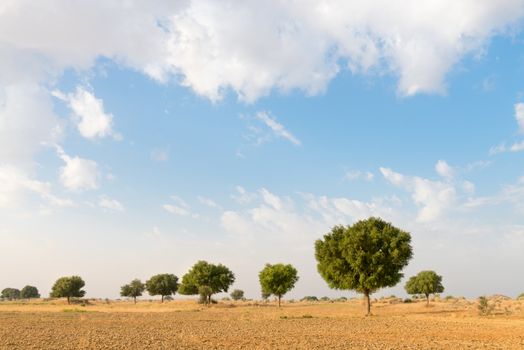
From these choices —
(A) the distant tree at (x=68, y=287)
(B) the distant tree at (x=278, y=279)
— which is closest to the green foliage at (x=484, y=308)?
(B) the distant tree at (x=278, y=279)

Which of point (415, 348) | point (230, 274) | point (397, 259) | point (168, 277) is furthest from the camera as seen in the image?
point (168, 277)

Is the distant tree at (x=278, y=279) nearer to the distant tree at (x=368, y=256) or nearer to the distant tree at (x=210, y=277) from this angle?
the distant tree at (x=210, y=277)

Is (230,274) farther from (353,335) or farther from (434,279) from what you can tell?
(353,335)

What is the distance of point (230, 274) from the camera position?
123625 millimetres

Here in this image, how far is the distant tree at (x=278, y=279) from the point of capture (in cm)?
10488

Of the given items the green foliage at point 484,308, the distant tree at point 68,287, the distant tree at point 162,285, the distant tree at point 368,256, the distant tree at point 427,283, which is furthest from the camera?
the distant tree at point 162,285

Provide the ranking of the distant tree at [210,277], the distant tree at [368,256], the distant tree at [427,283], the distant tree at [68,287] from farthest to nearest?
the distant tree at [68,287], the distant tree at [210,277], the distant tree at [427,283], the distant tree at [368,256]

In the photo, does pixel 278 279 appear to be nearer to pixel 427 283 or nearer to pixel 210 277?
pixel 210 277

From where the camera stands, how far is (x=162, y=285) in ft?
481

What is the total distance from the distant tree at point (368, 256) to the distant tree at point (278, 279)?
128 feet

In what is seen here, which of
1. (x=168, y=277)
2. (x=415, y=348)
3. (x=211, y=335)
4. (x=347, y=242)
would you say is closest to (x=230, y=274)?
(x=168, y=277)

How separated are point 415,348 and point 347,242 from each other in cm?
3736

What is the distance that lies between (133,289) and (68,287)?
23181 millimetres

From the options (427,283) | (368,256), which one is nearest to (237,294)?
(427,283)
